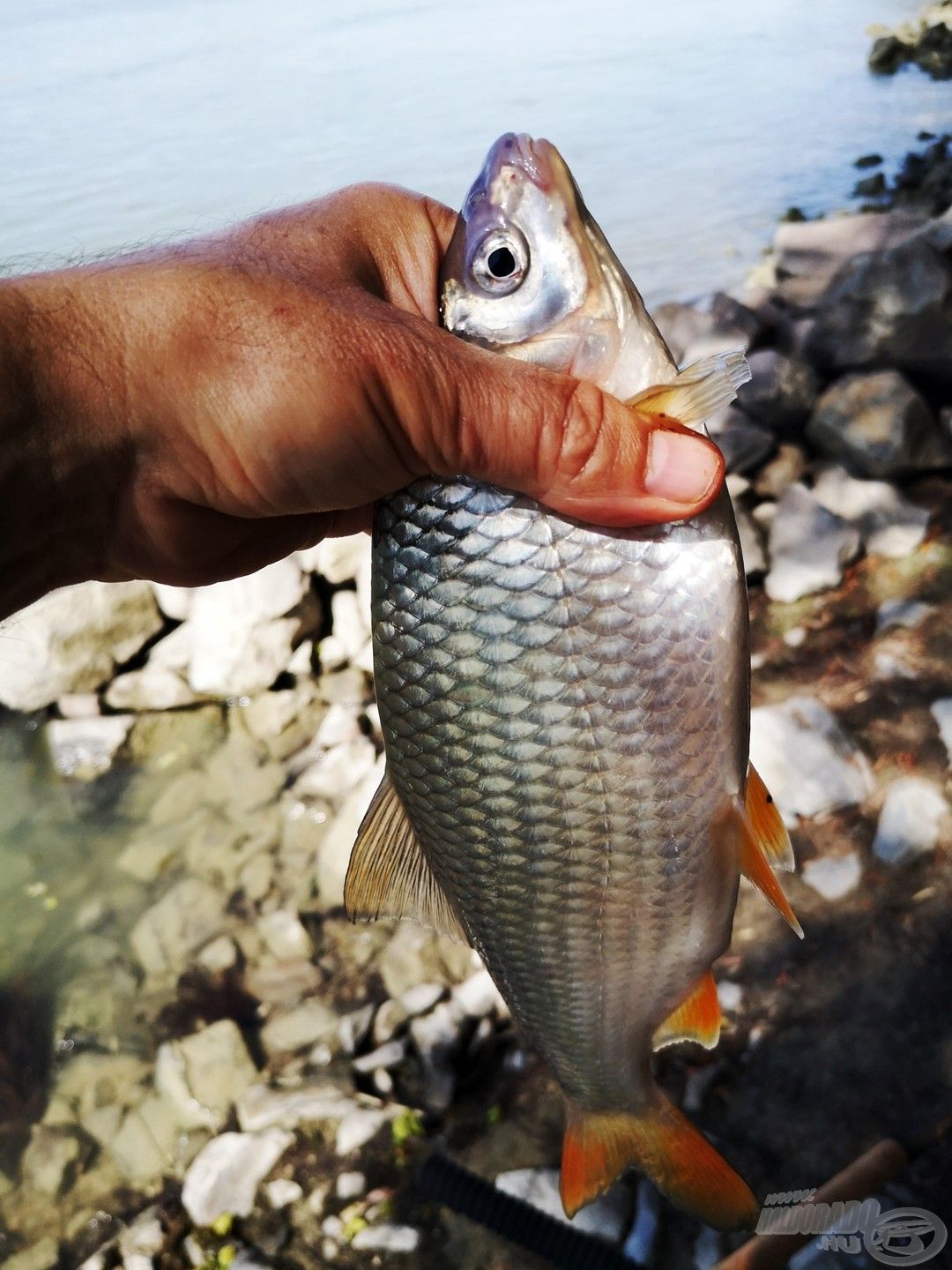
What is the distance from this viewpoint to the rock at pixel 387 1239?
3297 mm

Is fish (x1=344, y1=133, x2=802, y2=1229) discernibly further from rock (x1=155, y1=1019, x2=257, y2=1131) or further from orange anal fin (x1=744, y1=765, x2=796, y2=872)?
rock (x1=155, y1=1019, x2=257, y2=1131)

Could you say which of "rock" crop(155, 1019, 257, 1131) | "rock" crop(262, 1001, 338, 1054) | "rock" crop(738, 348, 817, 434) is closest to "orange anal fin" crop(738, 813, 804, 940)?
"rock" crop(262, 1001, 338, 1054)

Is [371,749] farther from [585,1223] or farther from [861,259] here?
[861,259]

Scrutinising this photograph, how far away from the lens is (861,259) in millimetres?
6195

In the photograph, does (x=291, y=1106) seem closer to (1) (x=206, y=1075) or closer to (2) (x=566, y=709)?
(1) (x=206, y=1075)

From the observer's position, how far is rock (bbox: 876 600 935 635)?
459cm

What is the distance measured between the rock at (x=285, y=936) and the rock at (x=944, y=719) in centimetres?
272

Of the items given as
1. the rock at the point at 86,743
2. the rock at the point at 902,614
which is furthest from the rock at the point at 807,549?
the rock at the point at 86,743

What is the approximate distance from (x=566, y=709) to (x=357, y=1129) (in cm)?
262

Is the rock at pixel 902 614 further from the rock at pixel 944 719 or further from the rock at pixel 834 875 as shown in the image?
the rock at pixel 834 875

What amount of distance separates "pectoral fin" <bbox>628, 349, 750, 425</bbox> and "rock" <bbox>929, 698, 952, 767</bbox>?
112 inches

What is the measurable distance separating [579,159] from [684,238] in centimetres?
299

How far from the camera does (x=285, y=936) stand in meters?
4.54

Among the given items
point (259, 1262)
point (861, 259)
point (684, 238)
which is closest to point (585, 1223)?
point (259, 1262)
